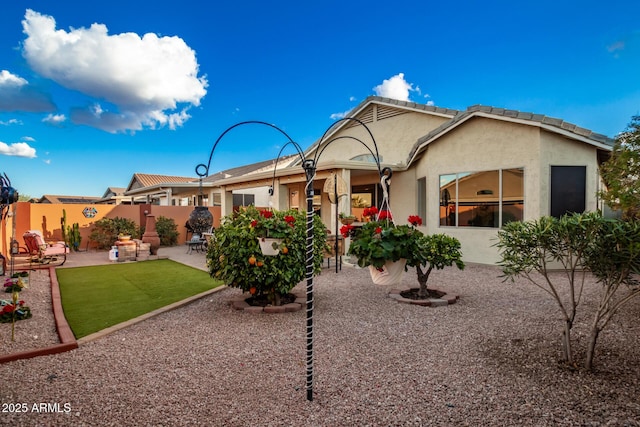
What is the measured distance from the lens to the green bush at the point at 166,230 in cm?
1578

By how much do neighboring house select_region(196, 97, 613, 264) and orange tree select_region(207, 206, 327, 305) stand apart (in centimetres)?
257

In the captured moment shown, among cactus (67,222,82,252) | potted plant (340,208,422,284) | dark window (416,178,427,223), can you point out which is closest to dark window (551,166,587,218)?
dark window (416,178,427,223)

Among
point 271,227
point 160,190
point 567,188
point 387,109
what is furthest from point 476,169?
point 160,190

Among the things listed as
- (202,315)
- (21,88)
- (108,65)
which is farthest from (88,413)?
(21,88)

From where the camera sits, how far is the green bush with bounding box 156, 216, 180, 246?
15781mm

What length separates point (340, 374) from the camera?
127 inches

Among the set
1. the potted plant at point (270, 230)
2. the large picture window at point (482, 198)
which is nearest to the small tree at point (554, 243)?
the potted plant at point (270, 230)

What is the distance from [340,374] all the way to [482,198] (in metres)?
7.83

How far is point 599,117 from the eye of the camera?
36.0 feet

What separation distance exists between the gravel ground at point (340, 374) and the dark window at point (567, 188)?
398 cm

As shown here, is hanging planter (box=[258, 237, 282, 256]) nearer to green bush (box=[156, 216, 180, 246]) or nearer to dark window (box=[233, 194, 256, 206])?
green bush (box=[156, 216, 180, 246])

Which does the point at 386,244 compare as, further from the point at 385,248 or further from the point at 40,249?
the point at 40,249

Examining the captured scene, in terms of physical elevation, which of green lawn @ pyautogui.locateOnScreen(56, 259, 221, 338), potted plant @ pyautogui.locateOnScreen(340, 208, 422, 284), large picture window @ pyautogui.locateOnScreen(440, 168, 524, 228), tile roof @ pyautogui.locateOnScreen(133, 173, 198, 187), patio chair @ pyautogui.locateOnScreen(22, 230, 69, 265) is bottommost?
green lawn @ pyautogui.locateOnScreen(56, 259, 221, 338)

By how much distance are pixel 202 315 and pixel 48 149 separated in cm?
1571
